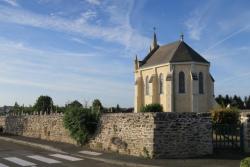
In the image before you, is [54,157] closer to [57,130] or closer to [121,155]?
[121,155]

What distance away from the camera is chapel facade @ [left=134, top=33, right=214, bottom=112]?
48.6 m

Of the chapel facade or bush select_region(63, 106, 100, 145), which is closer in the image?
bush select_region(63, 106, 100, 145)

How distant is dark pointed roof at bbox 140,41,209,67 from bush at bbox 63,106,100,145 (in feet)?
100

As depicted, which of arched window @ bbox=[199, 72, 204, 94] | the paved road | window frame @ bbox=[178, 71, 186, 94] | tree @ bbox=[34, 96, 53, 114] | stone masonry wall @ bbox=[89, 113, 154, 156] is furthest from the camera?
tree @ bbox=[34, 96, 53, 114]

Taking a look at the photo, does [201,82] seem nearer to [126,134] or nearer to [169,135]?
[126,134]

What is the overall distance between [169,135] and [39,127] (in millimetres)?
14096

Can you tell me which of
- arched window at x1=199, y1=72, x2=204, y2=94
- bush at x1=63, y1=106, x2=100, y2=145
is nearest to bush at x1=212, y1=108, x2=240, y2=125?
bush at x1=63, y1=106, x2=100, y2=145

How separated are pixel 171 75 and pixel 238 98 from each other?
33.8 m

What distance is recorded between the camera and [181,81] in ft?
162

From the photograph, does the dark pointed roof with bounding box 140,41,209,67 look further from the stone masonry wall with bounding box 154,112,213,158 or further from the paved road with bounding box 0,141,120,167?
the paved road with bounding box 0,141,120,167

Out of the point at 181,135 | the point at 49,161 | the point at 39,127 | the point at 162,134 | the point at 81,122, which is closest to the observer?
the point at 49,161

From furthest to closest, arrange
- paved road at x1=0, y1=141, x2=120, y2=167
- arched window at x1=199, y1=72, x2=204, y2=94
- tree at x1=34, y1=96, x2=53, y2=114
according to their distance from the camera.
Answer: tree at x1=34, y1=96, x2=53, y2=114 → arched window at x1=199, y1=72, x2=204, y2=94 → paved road at x1=0, y1=141, x2=120, y2=167

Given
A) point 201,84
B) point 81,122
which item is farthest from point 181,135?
point 201,84

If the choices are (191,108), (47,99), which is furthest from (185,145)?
(47,99)
